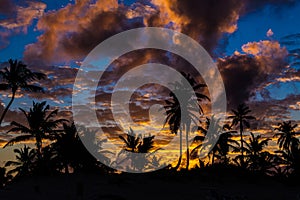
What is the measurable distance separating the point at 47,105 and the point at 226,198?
84.9 ft

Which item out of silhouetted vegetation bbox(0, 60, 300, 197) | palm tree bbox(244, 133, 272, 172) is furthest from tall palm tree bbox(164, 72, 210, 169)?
palm tree bbox(244, 133, 272, 172)

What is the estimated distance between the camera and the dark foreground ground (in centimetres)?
1772

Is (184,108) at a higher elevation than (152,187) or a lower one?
higher

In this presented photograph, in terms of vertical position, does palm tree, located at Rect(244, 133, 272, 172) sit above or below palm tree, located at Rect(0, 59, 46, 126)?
below

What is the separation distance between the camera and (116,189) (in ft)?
66.6

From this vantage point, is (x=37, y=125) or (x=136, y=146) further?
(x=136, y=146)

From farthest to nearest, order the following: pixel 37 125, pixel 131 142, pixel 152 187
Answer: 1. pixel 131 142
2. pixel 37 125
3. pixel 152 187

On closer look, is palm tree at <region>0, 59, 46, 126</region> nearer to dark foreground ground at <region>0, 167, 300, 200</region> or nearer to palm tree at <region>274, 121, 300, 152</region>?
dark foreground ground at <region>0, 167, 300, 200</region>

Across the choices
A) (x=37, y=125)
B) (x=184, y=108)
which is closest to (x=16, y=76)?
(x=37, y=125)

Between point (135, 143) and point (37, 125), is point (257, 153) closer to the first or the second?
point (135, 143)

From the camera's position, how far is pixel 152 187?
23.4 m

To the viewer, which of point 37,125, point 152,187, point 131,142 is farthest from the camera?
point 131,142

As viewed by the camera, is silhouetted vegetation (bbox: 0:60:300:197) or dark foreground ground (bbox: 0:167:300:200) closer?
dark foreground ground (bbox: 0:167:300:200)

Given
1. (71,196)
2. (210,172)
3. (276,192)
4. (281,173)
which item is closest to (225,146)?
(281,173)
